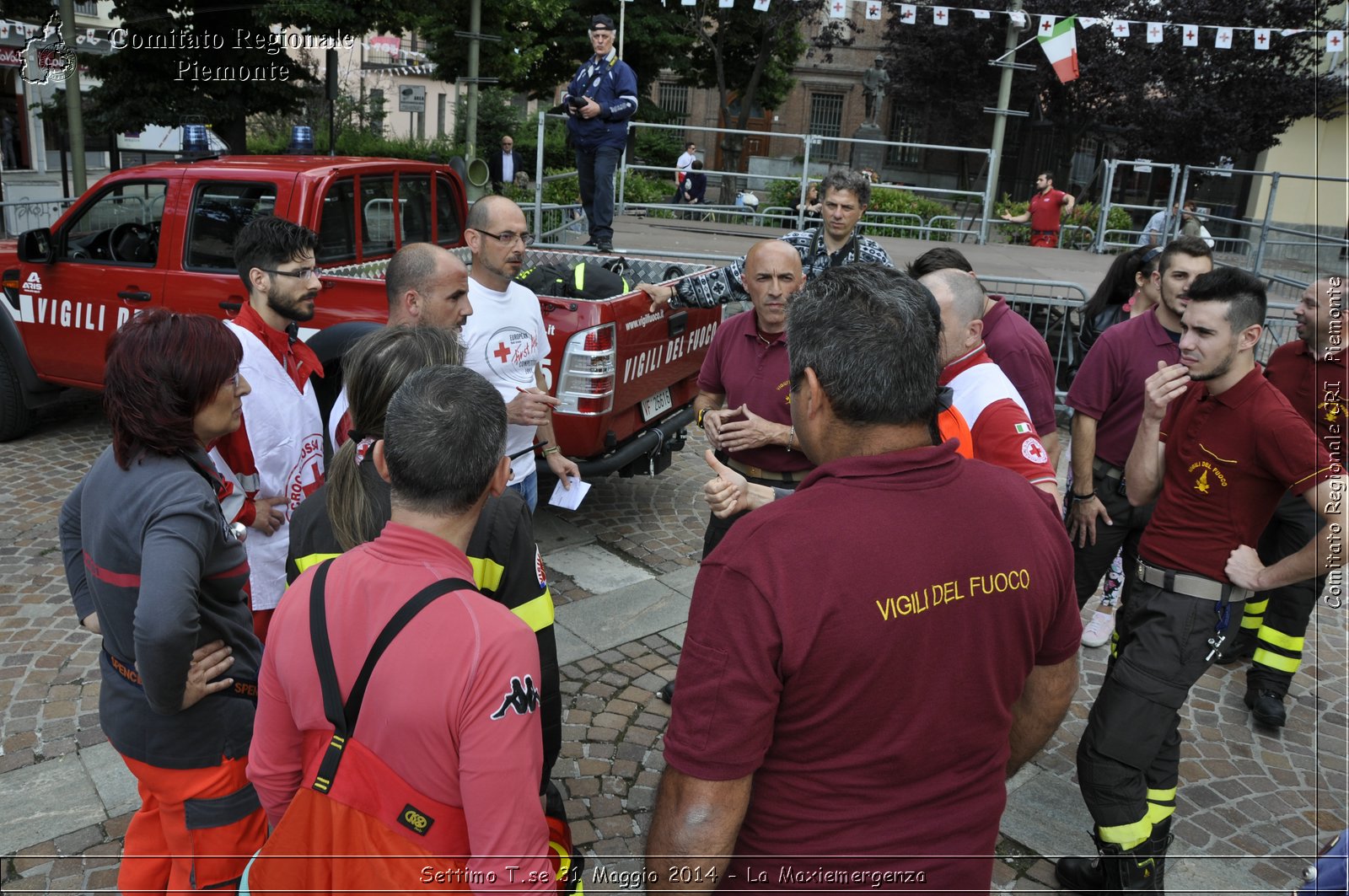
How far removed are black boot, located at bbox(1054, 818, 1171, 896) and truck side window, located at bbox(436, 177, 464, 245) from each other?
5.63m

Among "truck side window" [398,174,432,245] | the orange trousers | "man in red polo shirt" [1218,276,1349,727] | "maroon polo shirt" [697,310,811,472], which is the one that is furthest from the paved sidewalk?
"truck side window" [398,174,432,245]

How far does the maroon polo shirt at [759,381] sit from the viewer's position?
3.84 m

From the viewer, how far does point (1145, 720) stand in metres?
3.17

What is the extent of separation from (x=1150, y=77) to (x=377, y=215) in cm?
2678

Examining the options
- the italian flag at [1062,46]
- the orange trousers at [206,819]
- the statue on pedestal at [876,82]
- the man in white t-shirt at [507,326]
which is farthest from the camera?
the statue on pedestal at [876,82]

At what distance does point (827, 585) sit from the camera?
1.64 m

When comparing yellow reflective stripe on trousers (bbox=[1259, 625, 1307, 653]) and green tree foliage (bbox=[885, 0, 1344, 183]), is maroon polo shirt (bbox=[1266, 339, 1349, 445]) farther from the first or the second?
green tree foliage (bbox=[885, 0, 1344, 183])

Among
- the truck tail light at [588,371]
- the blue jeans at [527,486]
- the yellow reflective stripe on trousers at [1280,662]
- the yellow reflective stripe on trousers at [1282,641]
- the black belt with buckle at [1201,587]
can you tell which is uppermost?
the truck tail light at [588,371]

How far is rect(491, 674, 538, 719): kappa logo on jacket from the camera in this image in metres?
1.69

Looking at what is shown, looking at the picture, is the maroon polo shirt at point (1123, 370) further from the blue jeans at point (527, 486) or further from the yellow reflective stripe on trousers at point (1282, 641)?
the blue jeans at point (527, 486)

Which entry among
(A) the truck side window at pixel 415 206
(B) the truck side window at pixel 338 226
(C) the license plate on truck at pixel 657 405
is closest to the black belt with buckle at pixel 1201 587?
(C) the license plate on truck at pixel 657 405

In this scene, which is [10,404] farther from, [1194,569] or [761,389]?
[1194,569]

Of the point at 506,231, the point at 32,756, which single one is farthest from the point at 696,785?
the point at 32,756

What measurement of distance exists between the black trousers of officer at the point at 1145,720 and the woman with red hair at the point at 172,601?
2615 millimetres
